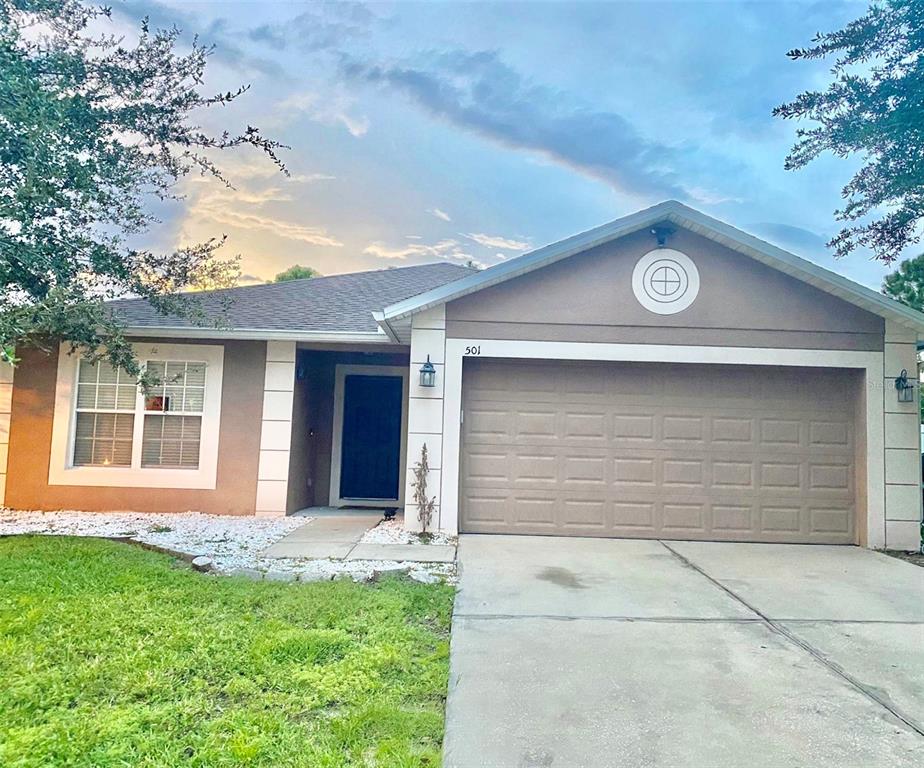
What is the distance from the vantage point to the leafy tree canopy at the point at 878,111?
22.8 feet

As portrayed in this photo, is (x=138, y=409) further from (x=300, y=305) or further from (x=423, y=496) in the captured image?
(x=423, y=496)

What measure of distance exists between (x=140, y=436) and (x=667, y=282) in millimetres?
7796

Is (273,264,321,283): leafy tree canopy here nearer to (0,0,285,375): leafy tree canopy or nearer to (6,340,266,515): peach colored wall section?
(6,340,266,515): peach colored wall section

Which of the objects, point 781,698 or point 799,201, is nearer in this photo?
point 781,698

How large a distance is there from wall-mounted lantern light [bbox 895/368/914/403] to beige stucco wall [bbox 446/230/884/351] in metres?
0.45

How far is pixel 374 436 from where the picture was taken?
10383 mm

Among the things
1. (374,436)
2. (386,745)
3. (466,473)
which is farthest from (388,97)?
(386,745)

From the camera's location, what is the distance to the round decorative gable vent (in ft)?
25.4

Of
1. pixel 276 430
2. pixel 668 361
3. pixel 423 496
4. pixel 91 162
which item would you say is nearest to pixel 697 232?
pixel 668 361

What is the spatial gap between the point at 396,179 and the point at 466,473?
7.86 meters

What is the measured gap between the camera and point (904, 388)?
7547 millimetres

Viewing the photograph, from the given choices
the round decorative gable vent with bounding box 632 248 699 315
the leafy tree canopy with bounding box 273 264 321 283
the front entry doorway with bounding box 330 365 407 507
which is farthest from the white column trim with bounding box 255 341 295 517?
the leafy tree canopy with bounding box 273 264 321 283

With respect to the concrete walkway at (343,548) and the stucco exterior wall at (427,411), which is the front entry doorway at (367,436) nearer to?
the concrete walkway at (343,548)

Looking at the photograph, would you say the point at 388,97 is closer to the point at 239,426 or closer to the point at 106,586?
the point at 239,426
